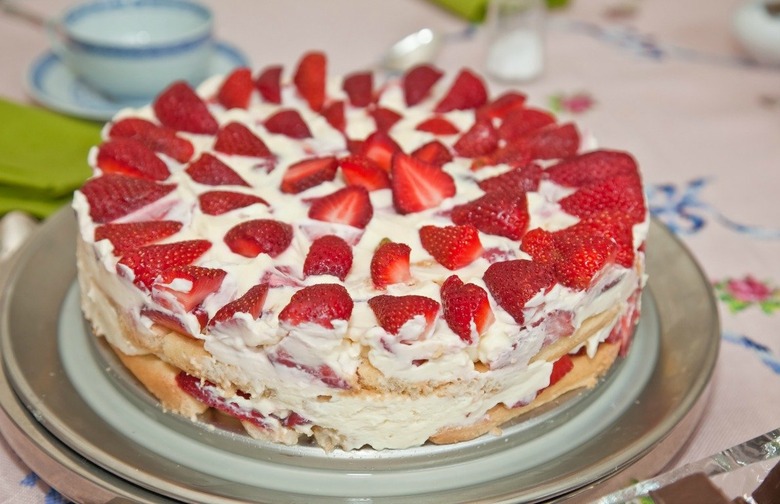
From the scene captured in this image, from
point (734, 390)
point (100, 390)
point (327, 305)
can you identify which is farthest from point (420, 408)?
point (734, 390)

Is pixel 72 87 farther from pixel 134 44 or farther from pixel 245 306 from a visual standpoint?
pixel 245 306

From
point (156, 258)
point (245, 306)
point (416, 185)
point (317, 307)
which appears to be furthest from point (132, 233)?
point (416, 185)

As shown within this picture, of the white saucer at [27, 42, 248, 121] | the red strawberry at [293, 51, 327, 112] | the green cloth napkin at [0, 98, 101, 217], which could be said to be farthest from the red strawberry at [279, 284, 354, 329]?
the white saucer at [27, 42, 248, 121]

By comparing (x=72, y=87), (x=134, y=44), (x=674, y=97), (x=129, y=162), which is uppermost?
(x=129, y=162)

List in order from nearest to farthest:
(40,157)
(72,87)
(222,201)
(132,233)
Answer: (132,233), (222,201), (40,157), (72,87)

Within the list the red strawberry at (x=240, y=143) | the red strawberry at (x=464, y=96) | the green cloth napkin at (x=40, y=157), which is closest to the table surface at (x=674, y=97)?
the green cloth napkin at (x=40, y=157)

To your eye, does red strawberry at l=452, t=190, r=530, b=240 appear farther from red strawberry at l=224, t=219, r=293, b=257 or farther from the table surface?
the table surface
